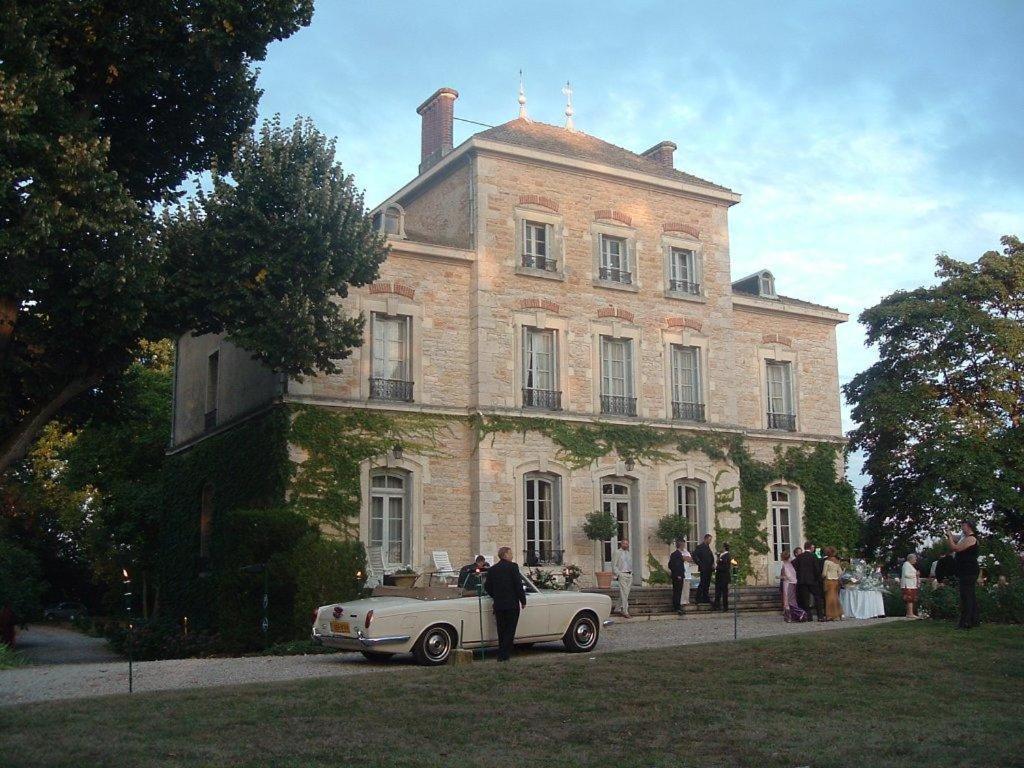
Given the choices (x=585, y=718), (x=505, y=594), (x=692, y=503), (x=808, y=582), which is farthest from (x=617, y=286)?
(x=585, y=718)

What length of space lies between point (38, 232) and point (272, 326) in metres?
4.65

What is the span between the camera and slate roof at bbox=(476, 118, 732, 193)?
1041 inches

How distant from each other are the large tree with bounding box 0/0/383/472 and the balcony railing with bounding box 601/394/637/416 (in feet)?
25.7

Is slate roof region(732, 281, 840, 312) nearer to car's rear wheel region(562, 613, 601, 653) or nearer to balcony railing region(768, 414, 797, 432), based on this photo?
balcony railing region(768, 414, 797, 432)

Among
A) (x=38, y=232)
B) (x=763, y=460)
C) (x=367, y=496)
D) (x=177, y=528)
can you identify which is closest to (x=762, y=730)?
(x=38, y=232)

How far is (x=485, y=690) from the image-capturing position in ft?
36.4

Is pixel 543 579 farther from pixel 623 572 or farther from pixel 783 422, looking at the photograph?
pixel 783 422

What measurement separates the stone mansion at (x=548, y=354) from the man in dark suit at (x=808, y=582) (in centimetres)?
531

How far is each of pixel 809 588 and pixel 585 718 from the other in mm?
12207

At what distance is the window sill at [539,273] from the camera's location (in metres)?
25.4

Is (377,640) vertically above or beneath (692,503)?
beneath

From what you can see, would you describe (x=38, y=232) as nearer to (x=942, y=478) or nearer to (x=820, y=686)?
(x=820, y=686)

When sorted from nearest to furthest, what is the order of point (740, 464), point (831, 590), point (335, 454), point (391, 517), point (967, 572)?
1. point (967, 572)
2. point (831, 590)
3. point (335, 454)
4. point (391, 517)
5. point (740, 464)

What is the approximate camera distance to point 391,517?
23.5 metres
